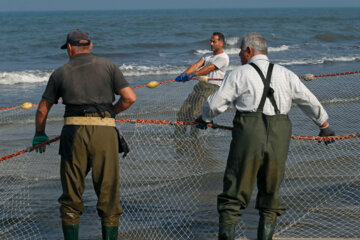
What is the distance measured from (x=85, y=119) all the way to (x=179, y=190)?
2367 millimetres

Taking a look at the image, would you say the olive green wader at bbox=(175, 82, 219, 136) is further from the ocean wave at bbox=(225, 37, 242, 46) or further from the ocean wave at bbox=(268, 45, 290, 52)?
the ocean wave at bbox=(225, 37, 242, 46)

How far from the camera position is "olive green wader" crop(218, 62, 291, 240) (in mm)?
3668

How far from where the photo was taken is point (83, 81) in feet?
12.5

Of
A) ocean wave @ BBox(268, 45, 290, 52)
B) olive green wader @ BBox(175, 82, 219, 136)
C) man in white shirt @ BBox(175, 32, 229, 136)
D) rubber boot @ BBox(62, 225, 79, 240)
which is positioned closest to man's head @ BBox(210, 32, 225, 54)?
man in white shirt @ BBox(175, 32, 229, 136)

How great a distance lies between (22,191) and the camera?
239 inches

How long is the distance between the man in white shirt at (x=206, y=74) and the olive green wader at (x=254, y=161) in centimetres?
367

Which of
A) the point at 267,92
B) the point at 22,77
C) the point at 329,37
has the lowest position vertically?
the point at 329,37

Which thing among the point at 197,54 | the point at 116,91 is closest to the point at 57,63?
the point at 197,54

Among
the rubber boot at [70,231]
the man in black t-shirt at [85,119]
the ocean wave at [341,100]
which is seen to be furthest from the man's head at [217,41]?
the ocean wave at [341,100]

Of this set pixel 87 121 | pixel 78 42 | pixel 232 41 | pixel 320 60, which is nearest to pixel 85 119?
pixel 87 121

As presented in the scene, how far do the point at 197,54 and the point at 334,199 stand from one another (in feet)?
70.7

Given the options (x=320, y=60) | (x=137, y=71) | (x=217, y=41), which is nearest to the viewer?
(x=217, y=41)

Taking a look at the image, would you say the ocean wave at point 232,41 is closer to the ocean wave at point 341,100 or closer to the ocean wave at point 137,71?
the ocean wave at point 137,71

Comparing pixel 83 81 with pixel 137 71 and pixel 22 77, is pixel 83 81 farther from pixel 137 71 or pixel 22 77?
pixel 137 71
